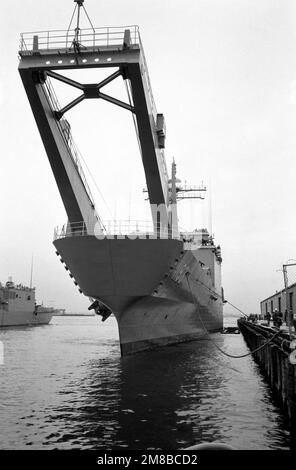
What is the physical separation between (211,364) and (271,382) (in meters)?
3.67

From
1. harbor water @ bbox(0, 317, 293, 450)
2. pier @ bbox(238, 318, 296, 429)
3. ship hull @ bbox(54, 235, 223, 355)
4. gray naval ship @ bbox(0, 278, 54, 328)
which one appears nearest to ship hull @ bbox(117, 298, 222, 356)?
ship hull @ bbox(54, 235, 223, 355)

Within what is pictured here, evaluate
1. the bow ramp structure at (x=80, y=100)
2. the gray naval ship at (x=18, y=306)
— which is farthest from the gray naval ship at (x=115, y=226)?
the gray naval ship at (x=18, y=306)

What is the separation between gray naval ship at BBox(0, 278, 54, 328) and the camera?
144 ft

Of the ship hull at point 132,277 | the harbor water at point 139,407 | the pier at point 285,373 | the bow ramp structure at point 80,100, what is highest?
the bow ramp structure at point 80,100

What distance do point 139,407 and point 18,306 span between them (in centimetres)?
4120

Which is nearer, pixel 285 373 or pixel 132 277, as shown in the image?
pixel 285 373

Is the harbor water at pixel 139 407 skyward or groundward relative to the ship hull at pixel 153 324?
groundward

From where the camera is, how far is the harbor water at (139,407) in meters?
6.32

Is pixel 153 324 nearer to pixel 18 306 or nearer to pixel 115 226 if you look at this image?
pixel 115 226

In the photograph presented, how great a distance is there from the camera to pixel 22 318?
48.2 metres

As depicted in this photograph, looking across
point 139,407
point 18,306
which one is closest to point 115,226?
point 139,407

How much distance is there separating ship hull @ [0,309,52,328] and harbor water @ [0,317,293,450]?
31.3 m

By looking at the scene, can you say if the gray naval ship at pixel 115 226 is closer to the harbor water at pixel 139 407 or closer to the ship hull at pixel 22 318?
the harbor water at pixel 139 407
